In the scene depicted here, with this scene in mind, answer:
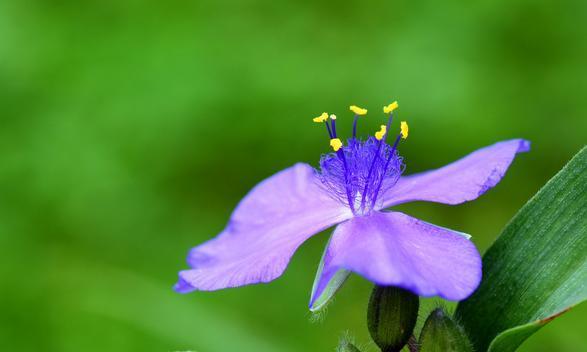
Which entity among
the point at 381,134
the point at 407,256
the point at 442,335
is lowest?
the point at 442,335

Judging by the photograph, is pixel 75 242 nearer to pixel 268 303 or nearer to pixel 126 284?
pixel 126 284

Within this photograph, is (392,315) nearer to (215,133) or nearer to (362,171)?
(362,171)

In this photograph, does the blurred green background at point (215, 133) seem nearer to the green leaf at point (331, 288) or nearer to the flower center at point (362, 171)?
the flower center at point (362, 171)

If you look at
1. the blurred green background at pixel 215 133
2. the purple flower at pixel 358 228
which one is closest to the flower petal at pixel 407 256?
the purple flower at pixel 358 228

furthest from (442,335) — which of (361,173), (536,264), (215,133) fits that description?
(215,133)

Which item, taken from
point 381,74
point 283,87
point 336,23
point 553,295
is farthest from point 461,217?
point 553,295

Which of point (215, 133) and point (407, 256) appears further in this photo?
point (215, 133)
